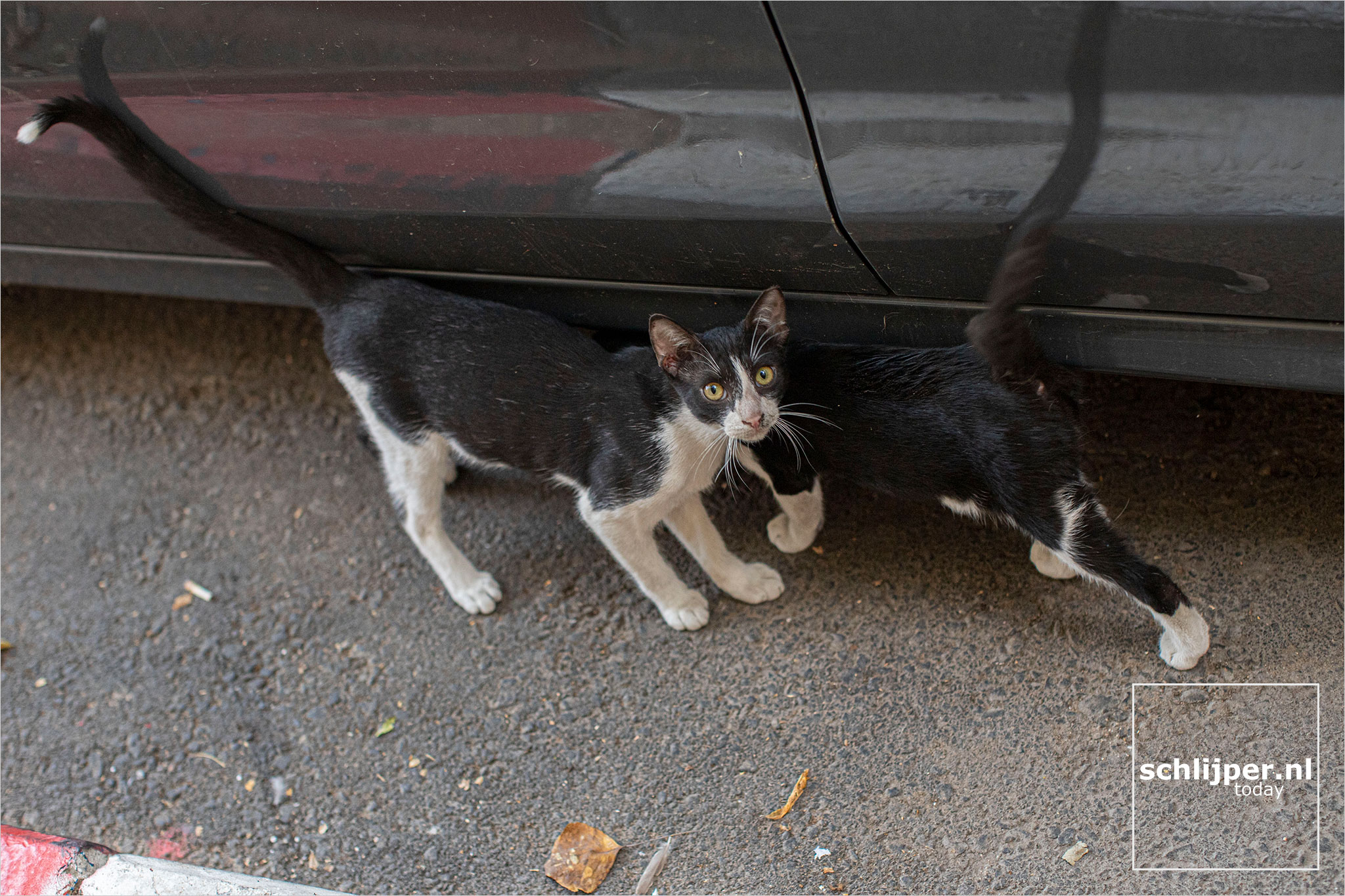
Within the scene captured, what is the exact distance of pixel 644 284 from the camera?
2.51 metres

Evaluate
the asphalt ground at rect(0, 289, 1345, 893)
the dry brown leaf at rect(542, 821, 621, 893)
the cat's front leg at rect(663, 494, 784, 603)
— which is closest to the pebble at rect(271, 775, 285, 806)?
the asphalt ground at rect(0, 289, 1345, 893)

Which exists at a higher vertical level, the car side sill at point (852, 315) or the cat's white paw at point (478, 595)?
the car side sill at point (852, 315)

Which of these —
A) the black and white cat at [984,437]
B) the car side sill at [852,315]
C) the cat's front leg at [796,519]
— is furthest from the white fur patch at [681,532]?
the car side sill at [852,315]

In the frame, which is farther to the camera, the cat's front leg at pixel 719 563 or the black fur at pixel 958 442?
the cat's front leg at pixel 719 563

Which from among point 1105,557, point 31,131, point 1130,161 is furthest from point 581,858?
point 31,131

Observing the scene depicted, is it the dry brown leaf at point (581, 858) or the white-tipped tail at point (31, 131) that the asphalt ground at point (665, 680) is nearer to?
the dry brown leaf at point (581, 858)

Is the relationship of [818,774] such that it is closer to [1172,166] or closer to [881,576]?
[881,576]

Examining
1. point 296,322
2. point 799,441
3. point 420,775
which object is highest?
point 799,441

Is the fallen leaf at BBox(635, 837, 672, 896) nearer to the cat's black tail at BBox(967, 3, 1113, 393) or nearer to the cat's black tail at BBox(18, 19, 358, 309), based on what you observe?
the cat's black tail at BBox(967, 3, 1113, 393)

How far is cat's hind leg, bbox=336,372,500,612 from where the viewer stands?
271cm

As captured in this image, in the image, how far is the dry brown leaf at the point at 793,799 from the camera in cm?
222

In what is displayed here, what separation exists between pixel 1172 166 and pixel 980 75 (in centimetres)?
38

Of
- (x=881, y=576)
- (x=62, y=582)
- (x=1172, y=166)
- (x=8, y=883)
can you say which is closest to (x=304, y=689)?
(x=8, y=883)

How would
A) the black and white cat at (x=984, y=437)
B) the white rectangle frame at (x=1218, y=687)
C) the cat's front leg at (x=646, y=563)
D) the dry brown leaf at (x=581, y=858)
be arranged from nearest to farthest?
the white rectangle frame at (x=1218, y=687)
the black and white cat at (x=984, y=437)
the dry brown leaf at (x=581, y=858)
the cat's front leg at (x=646, y=563)
